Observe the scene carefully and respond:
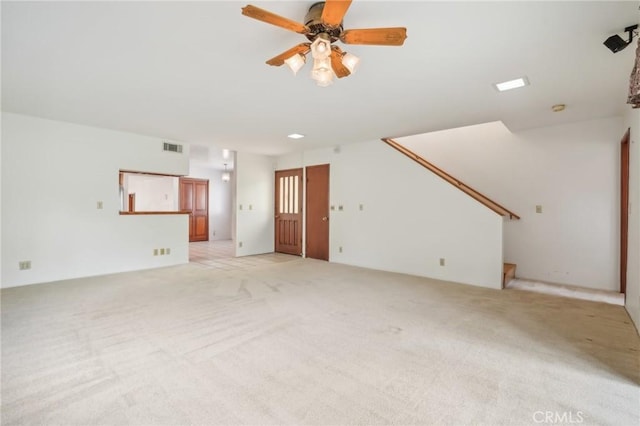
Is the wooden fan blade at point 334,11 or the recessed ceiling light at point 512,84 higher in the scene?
the recessed ceiling light at point 512,84

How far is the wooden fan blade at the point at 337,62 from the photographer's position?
6.75ft

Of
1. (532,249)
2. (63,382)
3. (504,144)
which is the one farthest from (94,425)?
(504,144)

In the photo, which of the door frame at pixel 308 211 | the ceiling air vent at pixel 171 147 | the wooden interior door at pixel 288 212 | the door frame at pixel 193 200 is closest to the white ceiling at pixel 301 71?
the ceiling air vent at pixel 171 147

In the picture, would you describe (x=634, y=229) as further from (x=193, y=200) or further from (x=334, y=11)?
(x=193, y=200)

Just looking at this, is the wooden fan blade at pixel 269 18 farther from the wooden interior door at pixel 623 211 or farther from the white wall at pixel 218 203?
the white wall at pixel 218 203

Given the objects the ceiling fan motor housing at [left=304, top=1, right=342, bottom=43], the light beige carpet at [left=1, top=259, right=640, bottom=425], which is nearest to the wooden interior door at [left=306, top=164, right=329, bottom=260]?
the light beige carpet at [left=1, top=259, right=640, bottom=425]

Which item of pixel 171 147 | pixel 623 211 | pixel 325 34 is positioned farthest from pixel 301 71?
pixel 623 211

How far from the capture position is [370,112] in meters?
3.96

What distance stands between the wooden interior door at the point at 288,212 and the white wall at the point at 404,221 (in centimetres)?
83

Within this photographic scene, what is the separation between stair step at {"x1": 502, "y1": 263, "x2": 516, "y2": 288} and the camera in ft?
14.0

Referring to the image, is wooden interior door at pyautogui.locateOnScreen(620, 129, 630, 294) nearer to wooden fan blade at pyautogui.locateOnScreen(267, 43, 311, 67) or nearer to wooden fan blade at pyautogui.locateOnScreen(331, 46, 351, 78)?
wooden fan blade at pyautogui.locateOnScreen(331, 46, 351, 78)

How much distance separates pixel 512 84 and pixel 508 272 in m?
2.78

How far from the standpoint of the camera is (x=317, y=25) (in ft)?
5.99

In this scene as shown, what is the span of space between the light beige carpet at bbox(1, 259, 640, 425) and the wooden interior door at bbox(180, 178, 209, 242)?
588cm
